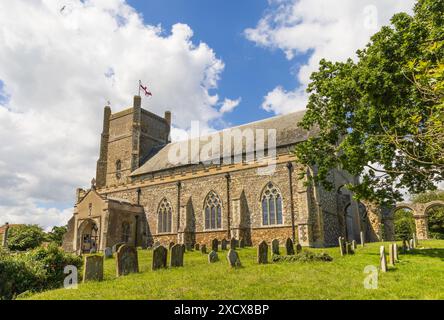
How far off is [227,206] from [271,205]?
11.1 ft

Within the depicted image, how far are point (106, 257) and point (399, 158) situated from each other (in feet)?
48.2

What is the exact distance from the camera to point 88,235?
27969 mm

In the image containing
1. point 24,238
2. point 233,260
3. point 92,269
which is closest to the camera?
point 92,269

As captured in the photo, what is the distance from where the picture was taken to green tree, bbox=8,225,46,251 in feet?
105

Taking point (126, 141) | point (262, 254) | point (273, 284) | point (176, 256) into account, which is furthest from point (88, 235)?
point (273, 284)

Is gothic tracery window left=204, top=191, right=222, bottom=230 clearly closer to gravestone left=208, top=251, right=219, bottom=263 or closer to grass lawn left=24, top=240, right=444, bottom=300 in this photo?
gravestone left=208, top=251, right=219, bottom=263

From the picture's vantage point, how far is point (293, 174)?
21.8 metres

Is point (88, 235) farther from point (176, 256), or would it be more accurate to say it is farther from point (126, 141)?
point (176, 256)

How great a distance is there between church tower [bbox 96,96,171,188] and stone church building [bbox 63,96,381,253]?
3.74 meters

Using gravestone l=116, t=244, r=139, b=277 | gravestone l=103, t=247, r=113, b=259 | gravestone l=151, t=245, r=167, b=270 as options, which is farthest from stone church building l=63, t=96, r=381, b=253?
gravestone l=116, t=244, r=139, b=277

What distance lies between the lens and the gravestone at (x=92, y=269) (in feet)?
32.0

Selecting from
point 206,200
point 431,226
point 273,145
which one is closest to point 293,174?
point 273,145

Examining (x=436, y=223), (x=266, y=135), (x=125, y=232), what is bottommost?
(x=125, y=232)
